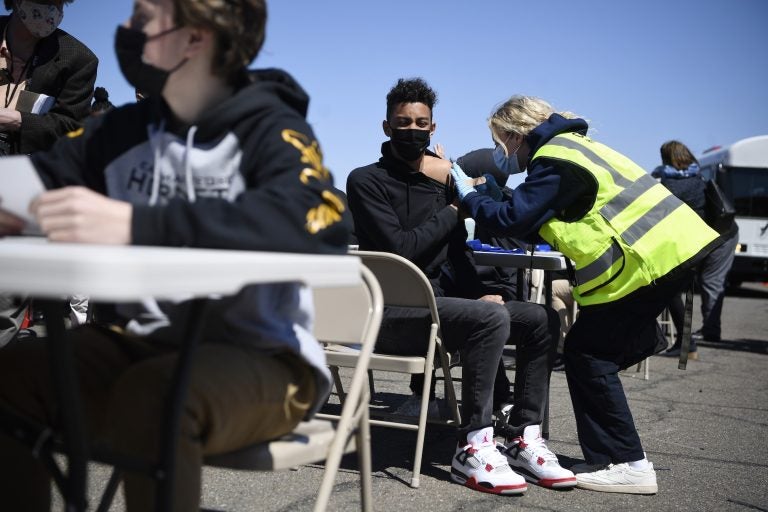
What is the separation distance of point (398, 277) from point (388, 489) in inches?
31.3

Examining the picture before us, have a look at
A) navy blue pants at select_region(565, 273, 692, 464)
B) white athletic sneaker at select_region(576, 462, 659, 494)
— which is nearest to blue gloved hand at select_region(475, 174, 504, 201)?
navy blue pants at select_region(565, 273, 692, 464)

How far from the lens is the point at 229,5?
164 cm

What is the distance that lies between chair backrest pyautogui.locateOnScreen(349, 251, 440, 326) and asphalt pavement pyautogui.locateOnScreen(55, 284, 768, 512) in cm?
69

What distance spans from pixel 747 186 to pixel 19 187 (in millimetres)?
16803

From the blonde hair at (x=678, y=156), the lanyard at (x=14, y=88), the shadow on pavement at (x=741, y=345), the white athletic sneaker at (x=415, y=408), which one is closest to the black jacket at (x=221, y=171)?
the lanyard at (x=14, y=88)

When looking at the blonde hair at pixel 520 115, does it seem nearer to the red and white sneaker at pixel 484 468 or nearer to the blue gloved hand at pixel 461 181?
the blue gloved hand at pixel 461 181

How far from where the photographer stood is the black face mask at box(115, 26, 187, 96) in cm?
169

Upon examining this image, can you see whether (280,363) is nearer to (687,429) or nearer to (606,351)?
(606,351)

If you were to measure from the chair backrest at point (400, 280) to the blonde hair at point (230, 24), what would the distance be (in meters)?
1.48

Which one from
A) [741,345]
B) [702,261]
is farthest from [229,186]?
[741,345]

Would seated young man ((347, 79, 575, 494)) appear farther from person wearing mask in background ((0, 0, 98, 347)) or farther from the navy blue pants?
person wearing mask in background ((0, 0, 98, 347))

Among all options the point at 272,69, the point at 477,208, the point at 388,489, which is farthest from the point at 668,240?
the point at 272,69

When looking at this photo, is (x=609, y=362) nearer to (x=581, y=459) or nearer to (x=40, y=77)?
(x=581, y=459)

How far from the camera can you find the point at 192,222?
1.39 meters
